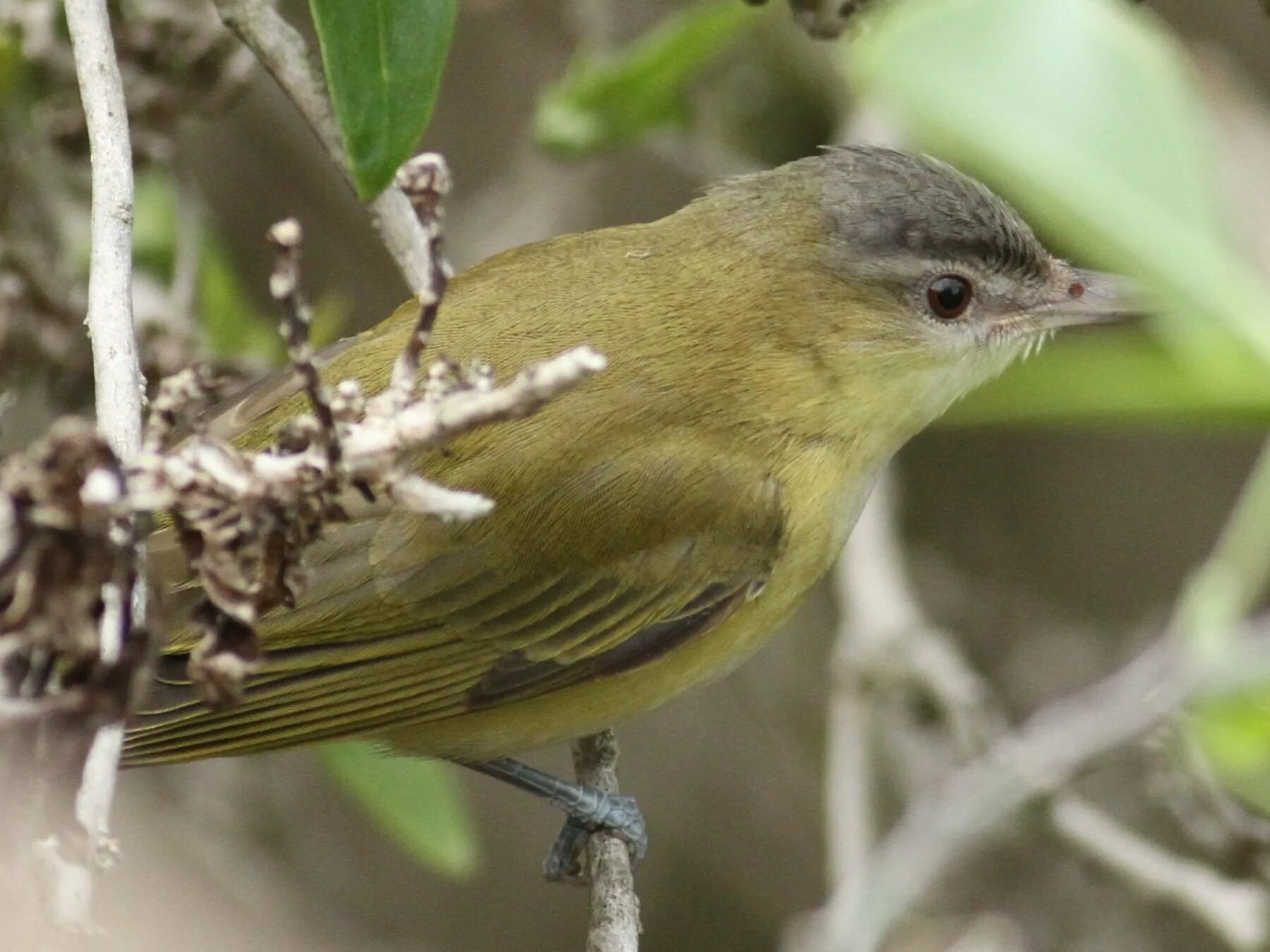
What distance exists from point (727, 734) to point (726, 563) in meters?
2.83

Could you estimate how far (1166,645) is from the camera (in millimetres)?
4066

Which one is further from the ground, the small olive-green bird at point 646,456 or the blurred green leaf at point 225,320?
the blurred green leaf at point 225,320

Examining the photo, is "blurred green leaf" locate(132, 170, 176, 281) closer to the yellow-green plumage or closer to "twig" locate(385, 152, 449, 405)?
the yellow-green plumage

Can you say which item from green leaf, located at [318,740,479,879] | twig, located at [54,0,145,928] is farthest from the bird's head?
twig, located at [54,0,145,928]

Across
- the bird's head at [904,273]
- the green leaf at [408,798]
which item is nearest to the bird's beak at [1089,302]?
the bird's head at [904,273]

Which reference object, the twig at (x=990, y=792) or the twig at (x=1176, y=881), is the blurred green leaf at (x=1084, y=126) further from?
the twig at (x=1176, y=881)

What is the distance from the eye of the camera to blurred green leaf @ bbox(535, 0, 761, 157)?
3.71 m

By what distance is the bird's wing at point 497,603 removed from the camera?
3072 mm

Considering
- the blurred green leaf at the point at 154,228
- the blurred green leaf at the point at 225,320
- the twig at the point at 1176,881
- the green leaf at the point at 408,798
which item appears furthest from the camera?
the blurred green leaf at the point at 225,320

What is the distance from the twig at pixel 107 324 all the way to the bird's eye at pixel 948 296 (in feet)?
5.32

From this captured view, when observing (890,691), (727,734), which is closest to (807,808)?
(727,734)

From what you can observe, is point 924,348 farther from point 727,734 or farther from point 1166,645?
point 727,734

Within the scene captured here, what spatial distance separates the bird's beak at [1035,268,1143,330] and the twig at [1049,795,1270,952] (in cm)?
102

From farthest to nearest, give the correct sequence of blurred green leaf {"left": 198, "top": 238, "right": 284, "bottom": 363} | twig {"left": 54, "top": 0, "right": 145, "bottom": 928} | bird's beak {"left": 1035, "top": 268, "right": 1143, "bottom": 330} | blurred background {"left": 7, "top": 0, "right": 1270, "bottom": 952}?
blurred background {"left": 7, "top": 0, "right": 1270, "bottom": 952}
blurred green leaf {"left": 198, "top": 238, "right": 284, "bottom": 363}
bird's beak {"left": 1035, "top": 268, "right": 1143, "bottom": 330}
twig {"left": 54, "top": 0, "right": 145, "bottom": 928}
